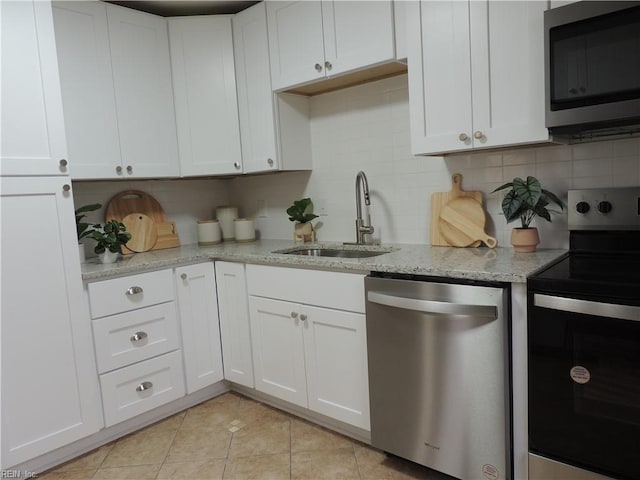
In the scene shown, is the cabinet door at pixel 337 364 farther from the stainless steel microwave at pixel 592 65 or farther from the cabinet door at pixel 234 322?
Answer: the stainless steel microwave at pixel 592 65

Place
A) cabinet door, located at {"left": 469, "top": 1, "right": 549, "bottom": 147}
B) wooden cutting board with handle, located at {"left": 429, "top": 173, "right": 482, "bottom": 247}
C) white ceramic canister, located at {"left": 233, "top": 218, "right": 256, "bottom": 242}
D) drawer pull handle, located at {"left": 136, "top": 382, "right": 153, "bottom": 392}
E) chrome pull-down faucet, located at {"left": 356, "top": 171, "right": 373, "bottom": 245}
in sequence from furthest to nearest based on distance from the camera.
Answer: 1. white ceramic canister, located at {"left": 233, "top": 218, "right": 256, "bottom": 242}
2. chrome pull-down faucet, located at {"left": 356, "top": 171, "right": 373, "bottom": 245}
3. drawer pull handle, located at {"left": 136, "top": 382, "right": 153, "bottom": 392}
4. wooden cutting board with handle, located at {"left": 429, "top": 173, "right": 482, "bottom": 247}
5. cabinet door, located at {"left": 469, "top": 1, "right": 549, "bottom": 147}

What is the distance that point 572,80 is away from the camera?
5.12ft

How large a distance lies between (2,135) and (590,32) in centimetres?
225

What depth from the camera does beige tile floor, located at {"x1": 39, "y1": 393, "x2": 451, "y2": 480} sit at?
1.99m

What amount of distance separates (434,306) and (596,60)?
38.8 inches

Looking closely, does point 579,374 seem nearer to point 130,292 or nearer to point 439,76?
point 439,76

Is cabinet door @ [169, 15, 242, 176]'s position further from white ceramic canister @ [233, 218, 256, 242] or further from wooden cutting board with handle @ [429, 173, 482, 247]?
wooden cutting board with handle @ [429, 173, 482, 247]

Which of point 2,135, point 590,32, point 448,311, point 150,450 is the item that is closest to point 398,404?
point 448,311

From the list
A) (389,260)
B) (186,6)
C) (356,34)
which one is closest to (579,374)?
(389,260)

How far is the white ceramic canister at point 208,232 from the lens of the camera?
314 cm

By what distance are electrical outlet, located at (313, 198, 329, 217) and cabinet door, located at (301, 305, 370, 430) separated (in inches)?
32.9

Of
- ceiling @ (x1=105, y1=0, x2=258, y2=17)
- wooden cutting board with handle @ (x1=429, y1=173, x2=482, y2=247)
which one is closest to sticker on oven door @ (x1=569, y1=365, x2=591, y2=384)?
wooden cutting board with handle @ (x1=429, y1=173, x2=482, y2=247)

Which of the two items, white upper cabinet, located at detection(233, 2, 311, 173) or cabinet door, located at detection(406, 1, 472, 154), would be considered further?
white upper cabinet, located at detection(233, 2, 311, 173)

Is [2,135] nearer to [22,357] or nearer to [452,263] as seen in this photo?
[22,357]
